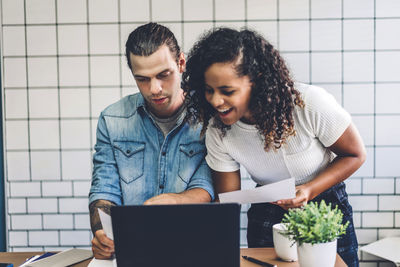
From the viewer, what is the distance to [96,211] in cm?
145

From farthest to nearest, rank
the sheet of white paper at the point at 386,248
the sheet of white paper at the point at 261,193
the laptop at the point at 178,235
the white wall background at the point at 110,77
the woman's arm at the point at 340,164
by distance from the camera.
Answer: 1. the white wall background at the point at 110,77
2. the sheet of white paper at the point at 386,248
3. the woman's arm at the point at 340,164
4. the sheet of white paper at the point at 261,193
5. the laptop at the point at 178,235

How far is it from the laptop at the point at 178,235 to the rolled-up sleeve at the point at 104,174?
557 mm

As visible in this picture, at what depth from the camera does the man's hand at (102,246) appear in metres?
1.25

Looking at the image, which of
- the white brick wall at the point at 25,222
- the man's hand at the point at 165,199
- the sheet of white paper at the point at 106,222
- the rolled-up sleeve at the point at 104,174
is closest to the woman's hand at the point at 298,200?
the man's hand at the point at 165,199

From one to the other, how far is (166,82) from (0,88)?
1.30m

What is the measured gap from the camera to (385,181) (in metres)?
2.31

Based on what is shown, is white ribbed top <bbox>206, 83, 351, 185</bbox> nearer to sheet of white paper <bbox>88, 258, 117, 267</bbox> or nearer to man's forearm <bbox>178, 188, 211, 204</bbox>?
man's forearm <bbox>178, 188, 211, 204</bbox>

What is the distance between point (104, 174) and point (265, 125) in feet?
2.14

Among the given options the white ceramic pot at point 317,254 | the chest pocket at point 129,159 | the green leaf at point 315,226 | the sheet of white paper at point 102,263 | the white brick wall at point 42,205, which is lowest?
the white brick wall at point 42,205

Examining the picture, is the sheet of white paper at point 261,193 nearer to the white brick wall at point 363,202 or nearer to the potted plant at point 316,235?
the potted plant at point 316,235

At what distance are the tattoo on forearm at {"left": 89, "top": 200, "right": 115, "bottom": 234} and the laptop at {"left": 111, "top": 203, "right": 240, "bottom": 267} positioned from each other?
43 cm

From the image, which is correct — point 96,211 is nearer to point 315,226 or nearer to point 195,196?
point 195,196

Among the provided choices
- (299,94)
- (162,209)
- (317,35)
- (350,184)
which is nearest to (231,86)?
(299,94)

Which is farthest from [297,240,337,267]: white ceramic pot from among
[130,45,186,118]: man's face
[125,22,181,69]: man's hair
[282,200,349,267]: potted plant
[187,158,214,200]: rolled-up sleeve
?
[125,22,181,69]: man's hair
